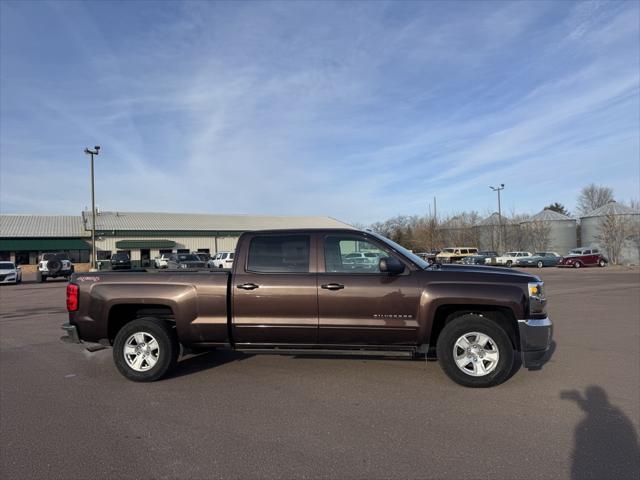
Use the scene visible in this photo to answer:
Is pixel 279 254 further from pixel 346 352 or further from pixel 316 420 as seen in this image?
pixel 316 420

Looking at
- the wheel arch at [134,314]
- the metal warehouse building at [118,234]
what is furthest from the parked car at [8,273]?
the wheel arch at [134,314]

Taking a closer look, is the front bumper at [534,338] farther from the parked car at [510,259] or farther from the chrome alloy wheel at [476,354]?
the parked car at [510,259]

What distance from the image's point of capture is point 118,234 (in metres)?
51.6

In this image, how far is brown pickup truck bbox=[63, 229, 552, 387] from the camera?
208 inches

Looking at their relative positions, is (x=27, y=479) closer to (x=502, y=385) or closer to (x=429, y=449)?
(x=429, y=449)

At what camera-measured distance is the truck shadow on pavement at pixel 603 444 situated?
3377 mm

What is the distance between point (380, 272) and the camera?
550 cm

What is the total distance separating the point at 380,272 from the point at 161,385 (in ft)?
10.00

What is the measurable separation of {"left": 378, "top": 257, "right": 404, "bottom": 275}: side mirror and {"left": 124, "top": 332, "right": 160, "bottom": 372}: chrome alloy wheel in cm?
302

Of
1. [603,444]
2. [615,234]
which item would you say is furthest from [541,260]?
[603,444]

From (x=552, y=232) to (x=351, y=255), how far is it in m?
59.7

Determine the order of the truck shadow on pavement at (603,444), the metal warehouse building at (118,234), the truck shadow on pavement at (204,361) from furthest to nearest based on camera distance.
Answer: the metal warehouse building at (118,234) < the truck shadow on pavement at (204,361) < the truck shadow on pavement at (603,444)

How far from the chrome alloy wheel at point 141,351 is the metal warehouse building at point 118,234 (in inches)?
1833

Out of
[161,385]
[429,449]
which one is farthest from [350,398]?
[161,385]
